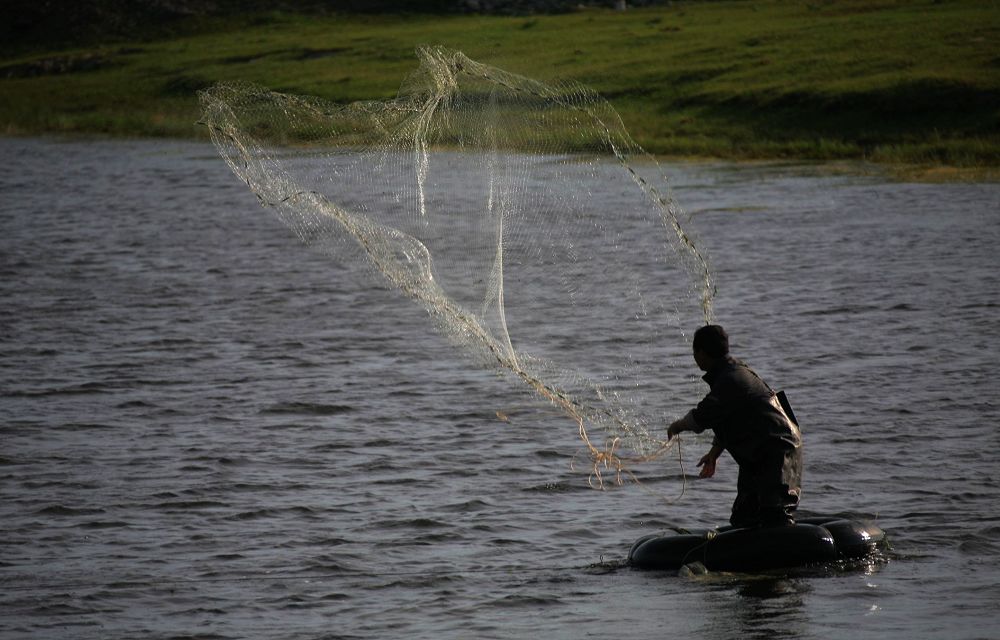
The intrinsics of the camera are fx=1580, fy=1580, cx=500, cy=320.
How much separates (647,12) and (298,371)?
2190 inches

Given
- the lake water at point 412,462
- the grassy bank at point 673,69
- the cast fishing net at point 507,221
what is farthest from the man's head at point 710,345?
the grassy bank at point 673,69

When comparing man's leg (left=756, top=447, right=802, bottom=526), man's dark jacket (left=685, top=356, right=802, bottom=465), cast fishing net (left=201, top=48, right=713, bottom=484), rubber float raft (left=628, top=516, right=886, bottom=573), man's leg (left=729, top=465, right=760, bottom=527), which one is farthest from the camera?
cast fishing net (left=201, top=48, right=713, bottom=484)

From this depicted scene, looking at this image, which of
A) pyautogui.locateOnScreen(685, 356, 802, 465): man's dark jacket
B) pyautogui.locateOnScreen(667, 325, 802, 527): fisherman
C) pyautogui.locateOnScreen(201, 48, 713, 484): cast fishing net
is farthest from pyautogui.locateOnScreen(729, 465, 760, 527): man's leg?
pyautogui.locateOnScreen(201, 48, 713, 484): cast fishing net

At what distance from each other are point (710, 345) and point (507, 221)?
12749 millimetres

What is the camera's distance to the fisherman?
1087 cm

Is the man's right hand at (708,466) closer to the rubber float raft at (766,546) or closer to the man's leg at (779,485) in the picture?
the man's leg at (779,485)

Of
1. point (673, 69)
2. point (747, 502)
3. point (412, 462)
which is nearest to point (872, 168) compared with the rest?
point (673, 69)

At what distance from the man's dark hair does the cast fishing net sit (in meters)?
1.20

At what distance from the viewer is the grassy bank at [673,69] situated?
40.3m

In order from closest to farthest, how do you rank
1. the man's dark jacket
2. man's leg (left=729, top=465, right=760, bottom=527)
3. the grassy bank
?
the man's dark jacket
man's leg (left=729, top=465, right=760, bottom=527)
the grassy bank

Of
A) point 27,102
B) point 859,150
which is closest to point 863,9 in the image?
point 859,150

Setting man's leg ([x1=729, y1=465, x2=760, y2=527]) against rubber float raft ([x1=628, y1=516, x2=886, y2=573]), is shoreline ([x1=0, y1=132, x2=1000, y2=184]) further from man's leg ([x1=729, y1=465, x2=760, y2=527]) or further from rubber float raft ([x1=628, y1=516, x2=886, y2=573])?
man's leg ([x1=729, y1=465, x2=760, y2=527])

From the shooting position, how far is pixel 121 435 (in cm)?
1703

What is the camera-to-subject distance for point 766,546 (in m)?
11.4
